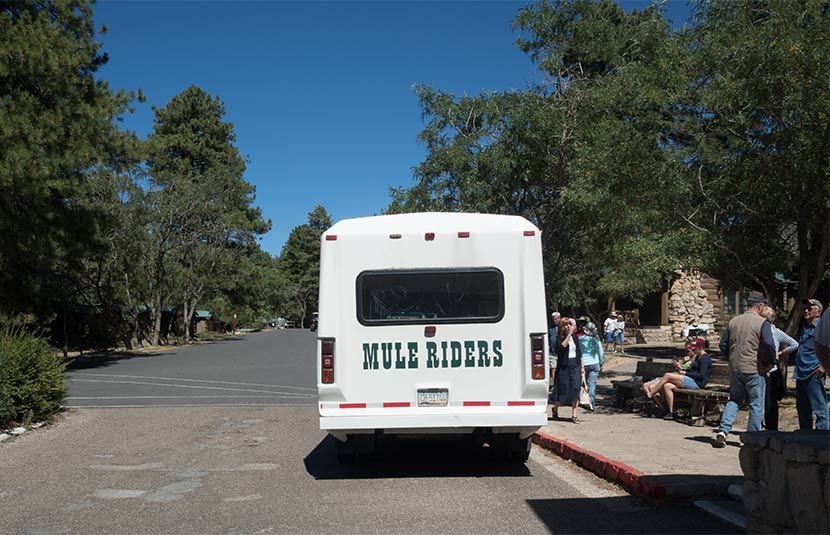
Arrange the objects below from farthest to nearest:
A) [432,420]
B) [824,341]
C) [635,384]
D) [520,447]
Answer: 1. [635,384]
2. [520,447]
3. [432,420]
4. [824,341]

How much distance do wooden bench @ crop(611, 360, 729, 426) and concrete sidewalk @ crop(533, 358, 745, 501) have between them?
347mm

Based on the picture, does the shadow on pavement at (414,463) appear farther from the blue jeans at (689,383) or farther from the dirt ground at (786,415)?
the dirt ground at (786,415)

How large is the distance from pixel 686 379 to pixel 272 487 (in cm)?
687

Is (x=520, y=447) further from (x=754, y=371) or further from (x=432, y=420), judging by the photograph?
(x=754, y=371)

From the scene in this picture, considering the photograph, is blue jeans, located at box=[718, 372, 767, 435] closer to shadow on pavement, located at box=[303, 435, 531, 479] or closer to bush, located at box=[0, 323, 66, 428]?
shadow on pavement, located at box=[303, 435, 531, 479]

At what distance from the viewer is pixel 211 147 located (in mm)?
62688

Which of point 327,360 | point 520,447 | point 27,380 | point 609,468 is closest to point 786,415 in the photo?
point 609,468

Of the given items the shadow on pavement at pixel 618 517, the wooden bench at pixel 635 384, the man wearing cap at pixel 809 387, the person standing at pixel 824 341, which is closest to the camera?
the person standing at pixel 824 341

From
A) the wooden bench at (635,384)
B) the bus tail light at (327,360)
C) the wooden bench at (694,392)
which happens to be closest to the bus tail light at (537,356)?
the bus tail light at (327,360)

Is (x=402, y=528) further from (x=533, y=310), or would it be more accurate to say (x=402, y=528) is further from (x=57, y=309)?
(x=57, y=309)

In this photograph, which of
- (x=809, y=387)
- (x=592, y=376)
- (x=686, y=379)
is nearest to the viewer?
(x=809, y=387)

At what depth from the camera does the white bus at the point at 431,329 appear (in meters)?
8.05

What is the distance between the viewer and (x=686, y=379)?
38.8ft

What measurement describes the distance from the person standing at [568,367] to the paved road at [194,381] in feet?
19.6
